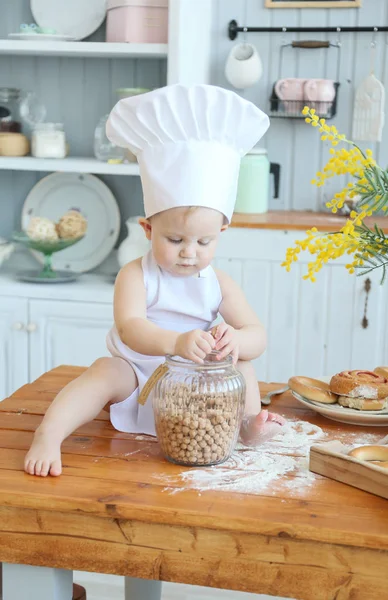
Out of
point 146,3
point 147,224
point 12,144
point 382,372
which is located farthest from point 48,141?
point 382,372

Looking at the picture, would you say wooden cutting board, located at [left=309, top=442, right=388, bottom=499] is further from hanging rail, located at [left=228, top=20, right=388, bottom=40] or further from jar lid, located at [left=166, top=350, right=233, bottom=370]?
hanging rail, located at [left=228, top=20, right=388, bottom=40]

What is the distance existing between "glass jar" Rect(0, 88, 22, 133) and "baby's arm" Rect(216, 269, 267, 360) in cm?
202

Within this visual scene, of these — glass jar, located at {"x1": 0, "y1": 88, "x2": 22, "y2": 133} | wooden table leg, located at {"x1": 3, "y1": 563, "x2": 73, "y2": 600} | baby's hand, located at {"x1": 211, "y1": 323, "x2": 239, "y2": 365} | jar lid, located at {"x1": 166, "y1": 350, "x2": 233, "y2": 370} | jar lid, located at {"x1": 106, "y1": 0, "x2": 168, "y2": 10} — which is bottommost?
wooden table leg, located at {"x1": 3, "y1": 563, "x2": 73, "y2": 600}

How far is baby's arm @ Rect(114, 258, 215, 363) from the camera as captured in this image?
1.28 metres

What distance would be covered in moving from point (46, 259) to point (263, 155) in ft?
3.16

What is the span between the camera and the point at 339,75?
341 centimetres

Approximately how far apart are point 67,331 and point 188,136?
6.22 ft

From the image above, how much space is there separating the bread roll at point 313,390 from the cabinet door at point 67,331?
161cm

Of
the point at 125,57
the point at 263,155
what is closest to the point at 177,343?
the point at 263,155

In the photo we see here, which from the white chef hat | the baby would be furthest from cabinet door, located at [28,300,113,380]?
the white chef hat

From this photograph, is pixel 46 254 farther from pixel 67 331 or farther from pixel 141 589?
pixel 141 589

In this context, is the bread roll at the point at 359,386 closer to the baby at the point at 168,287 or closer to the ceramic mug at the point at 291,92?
the baby at the point at 168,287

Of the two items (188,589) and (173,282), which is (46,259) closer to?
(188,589)

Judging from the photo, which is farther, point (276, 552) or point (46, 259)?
point (46, 259)
